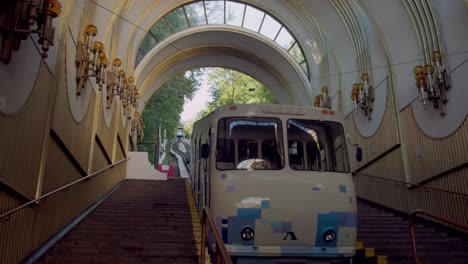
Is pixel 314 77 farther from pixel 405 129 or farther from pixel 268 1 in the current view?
pixel 405 129

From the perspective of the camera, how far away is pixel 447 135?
8203 mm

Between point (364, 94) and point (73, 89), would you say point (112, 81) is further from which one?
point (364, 94)

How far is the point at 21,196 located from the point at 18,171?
1.16 feet

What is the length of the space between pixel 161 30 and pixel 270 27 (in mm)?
5447

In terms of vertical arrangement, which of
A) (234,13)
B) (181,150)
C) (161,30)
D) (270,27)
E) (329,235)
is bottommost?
(329,235)

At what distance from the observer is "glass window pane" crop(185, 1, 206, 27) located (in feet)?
61.1

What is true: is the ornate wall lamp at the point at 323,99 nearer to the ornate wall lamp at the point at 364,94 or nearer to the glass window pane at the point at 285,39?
the ornate wall lamp at the point at 364,94

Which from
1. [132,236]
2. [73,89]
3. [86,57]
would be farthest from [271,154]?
[86,57]

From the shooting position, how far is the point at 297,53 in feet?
61.3

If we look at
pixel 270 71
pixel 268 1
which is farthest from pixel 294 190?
pixel 270 71

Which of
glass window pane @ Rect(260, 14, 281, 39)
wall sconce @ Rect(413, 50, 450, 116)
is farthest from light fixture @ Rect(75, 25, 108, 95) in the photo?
glass window pane @ Rect(260, 14, 281, 39)

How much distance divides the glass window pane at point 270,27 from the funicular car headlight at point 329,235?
15.0 m

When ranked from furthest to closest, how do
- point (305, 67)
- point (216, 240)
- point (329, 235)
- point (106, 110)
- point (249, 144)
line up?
point (305, 67) → point (106, 110) → point (249, 144) → point (329, 235) → point (216, 240)

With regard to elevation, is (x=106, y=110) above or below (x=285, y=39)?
below
